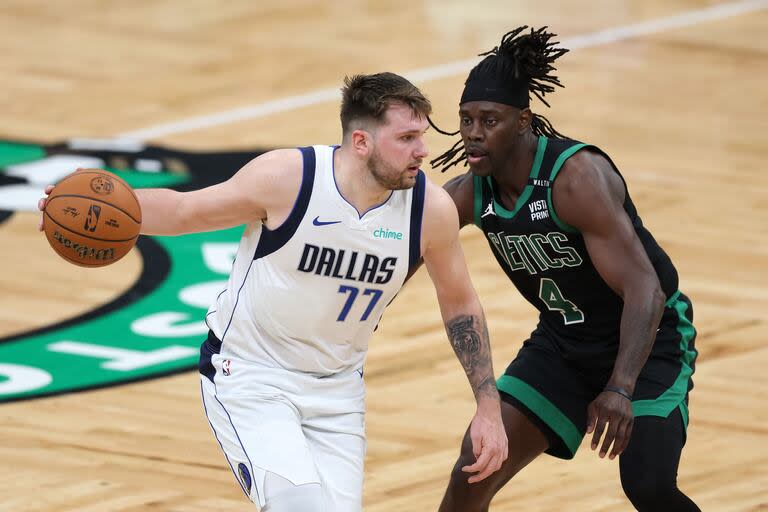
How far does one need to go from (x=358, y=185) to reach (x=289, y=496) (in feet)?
3.17

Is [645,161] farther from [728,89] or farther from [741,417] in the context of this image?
[741,417]

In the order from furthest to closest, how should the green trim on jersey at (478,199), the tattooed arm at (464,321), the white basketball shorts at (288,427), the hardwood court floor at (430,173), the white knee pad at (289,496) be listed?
the hardwood court floor at (430,173), the green trim on jersey at (478,199), the tattooed arm at (464,321), the white basketball shorts at (288,427), the white knee pad at (289,496)

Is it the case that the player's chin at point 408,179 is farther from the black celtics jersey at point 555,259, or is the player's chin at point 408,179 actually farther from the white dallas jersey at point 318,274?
the black celtics jersey at point 555,259

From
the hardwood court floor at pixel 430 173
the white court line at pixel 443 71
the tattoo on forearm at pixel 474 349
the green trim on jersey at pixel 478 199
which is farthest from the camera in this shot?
the white court line at pixel 443 71

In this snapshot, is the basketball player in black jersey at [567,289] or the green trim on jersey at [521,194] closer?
the basketball player in black jersey at [567,289]

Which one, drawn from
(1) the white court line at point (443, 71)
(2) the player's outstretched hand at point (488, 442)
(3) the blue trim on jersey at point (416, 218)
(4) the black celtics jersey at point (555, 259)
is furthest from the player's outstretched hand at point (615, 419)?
(1) the white court line at point (443, 71)

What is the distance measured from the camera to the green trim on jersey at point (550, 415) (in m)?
5.72

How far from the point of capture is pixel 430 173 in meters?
11.3

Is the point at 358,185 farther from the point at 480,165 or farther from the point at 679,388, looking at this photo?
the point at 679,388

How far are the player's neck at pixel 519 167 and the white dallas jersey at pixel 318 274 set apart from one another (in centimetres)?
45

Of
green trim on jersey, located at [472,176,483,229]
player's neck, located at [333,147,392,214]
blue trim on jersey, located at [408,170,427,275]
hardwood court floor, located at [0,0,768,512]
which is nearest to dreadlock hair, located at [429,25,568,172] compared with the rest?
green trim on jersey, located at [472,176,483,229]

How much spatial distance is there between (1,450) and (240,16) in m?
9.12

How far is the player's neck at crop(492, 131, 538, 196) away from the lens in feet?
18.4

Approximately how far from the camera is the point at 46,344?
8.43 metres
